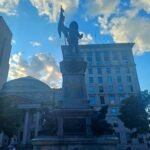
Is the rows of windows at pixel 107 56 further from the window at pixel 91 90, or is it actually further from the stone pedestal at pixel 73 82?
the stone pedestal at pixel 73 82

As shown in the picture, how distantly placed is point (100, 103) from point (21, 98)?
26.6 meters

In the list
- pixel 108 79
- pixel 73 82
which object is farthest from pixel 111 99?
pixel 73 82

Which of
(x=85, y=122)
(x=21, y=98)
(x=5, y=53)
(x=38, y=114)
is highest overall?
(x=5, y=53)

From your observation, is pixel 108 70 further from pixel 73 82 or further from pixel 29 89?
pixel 73 82

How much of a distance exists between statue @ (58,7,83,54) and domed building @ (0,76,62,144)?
1168 inches

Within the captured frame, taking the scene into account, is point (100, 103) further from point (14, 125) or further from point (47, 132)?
point (47, 132)

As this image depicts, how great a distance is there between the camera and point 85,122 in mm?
14719

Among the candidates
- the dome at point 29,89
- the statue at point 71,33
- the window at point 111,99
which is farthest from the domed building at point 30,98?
the statue at point 71,33

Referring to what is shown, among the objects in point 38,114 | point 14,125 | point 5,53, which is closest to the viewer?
A: point 14,125

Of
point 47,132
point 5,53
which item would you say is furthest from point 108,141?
point 5,53

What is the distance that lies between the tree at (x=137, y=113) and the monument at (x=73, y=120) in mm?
25100

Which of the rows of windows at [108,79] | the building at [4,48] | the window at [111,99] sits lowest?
the window at [111,99]

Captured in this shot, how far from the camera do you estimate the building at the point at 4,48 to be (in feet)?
366

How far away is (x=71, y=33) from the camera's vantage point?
66.0ft
